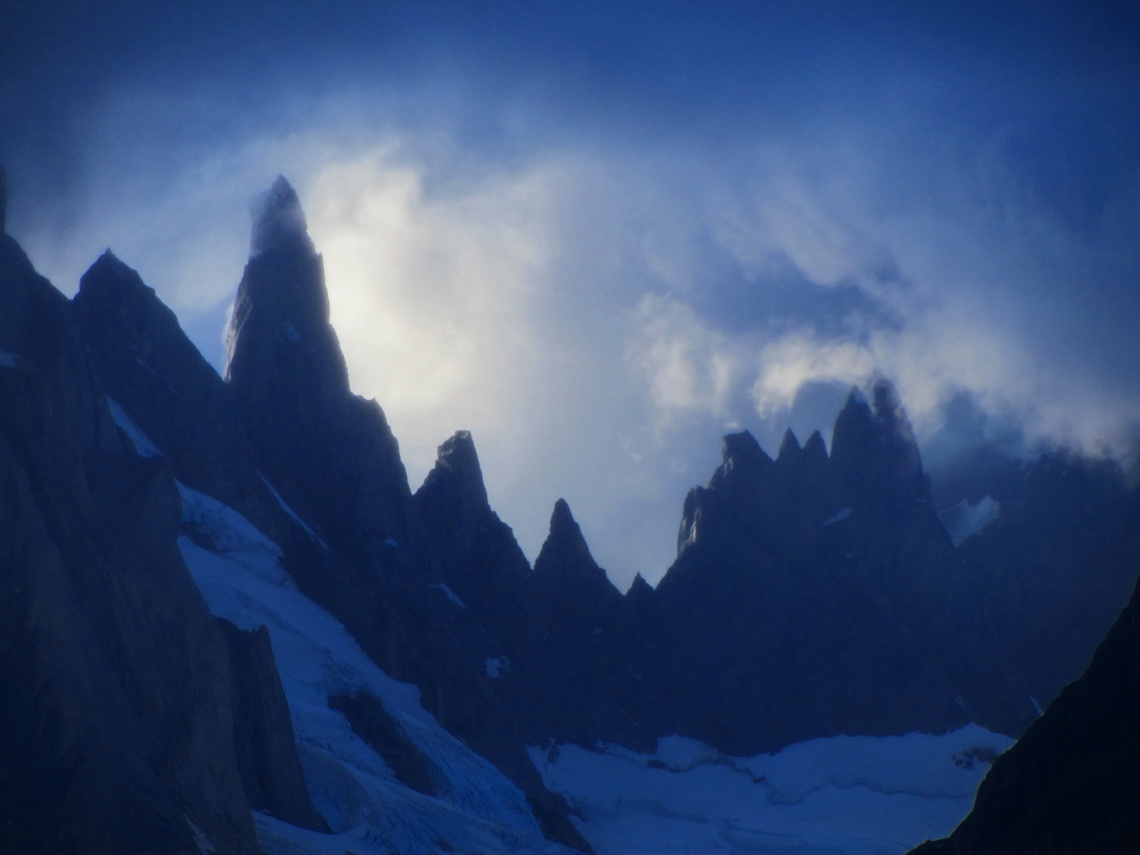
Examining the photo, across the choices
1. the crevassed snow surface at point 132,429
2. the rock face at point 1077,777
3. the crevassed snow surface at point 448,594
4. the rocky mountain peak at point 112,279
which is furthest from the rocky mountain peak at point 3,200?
the crevassed snow surface at point 448,594

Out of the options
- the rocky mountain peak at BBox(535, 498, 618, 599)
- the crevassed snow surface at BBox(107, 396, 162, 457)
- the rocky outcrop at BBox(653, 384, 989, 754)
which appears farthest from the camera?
the rocky mountain peak at BBox(535, 498, 618, 599)

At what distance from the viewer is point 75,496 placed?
31156mm

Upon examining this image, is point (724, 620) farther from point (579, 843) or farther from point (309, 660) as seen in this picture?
point (309, 660)

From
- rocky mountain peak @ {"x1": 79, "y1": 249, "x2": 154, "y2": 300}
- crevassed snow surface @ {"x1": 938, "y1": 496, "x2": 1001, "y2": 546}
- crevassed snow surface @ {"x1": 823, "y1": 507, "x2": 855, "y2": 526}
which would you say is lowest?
crevassed snow surface @ {"x1": 823, "y1": 507, "x2": 855, "y2": 526}

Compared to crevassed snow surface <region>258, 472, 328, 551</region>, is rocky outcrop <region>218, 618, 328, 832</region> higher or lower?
lower

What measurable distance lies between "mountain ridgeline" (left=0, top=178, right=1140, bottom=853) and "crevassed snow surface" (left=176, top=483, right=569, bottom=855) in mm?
1491

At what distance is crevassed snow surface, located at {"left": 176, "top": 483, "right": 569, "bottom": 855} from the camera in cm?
3928

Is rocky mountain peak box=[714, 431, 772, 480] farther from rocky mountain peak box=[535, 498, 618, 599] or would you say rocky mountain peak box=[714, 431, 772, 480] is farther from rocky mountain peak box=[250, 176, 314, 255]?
rocky mountain peak box=[250, 176, 314, 255]

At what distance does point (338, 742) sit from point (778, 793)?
44.9 metres

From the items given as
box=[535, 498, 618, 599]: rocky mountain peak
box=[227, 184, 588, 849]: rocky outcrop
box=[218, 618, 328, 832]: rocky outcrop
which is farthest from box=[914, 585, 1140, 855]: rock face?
box=[535, 498, 618, 599]: rocky mountain peak

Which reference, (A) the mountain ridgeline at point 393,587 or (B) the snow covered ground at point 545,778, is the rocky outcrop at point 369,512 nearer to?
(A) the mountain ridgeline at point 393,587

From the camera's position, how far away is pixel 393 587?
239 ft

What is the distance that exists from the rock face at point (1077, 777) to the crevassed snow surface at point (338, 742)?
20973 mm

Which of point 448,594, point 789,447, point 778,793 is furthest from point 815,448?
point 448,594
